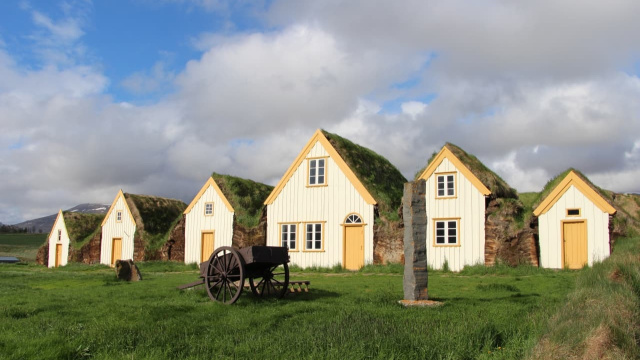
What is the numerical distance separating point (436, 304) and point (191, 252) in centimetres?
2356

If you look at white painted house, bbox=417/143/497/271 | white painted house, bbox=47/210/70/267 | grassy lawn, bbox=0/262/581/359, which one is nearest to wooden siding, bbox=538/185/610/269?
white painted house, bbox=417/143/497/271

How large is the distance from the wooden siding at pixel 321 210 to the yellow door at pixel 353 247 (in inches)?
9.0

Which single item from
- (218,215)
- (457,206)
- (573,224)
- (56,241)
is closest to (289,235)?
(218,215)

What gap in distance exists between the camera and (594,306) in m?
9.09

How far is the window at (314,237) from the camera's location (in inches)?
1072

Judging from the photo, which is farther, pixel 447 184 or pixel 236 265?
pixel 447 184

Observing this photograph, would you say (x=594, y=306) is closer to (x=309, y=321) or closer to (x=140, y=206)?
(x=309, y=321)

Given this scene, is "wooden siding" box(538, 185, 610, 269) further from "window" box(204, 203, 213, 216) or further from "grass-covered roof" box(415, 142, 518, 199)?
"window" box(204, 203, 213, 216)

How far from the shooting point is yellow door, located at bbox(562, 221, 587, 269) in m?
22.4

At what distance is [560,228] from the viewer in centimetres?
2300

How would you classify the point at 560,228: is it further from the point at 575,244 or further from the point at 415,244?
the point at 415,244

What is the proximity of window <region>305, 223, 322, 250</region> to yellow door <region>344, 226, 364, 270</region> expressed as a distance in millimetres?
1535

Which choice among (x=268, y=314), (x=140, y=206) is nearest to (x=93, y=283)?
(x=268, y=314)

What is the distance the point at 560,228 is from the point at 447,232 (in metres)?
5.02
